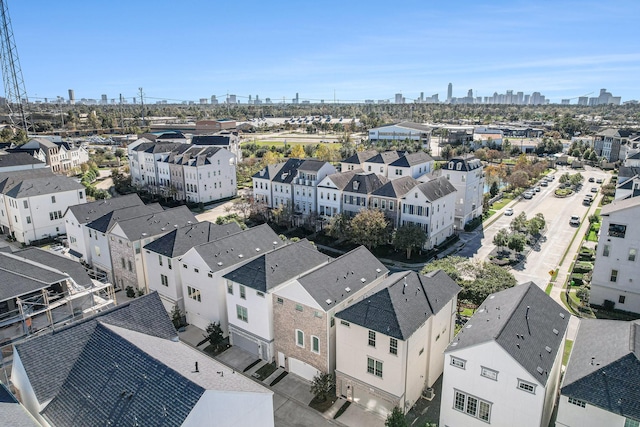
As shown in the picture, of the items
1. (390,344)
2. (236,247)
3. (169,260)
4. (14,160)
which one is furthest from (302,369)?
(14,160)

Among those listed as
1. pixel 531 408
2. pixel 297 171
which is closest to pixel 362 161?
pixel 297 171

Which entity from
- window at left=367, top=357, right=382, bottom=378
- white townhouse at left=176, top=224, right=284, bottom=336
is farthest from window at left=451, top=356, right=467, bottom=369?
white townhouse at left=176, top=224, right=284, bottom=336

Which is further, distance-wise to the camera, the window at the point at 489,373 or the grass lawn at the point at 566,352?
the grass lawn at the point at 566,352

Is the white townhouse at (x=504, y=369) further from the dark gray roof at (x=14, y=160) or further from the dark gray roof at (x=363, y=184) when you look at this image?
the dark gray roof at (x=14, y=160)

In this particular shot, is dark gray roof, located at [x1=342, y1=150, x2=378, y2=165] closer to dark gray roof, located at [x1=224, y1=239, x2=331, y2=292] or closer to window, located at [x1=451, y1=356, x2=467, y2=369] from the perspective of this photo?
dark gray roof, located at [x1=224, y1=239, x2=331, y2=292]

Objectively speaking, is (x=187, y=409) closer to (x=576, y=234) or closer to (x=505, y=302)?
(x=505, y=302)

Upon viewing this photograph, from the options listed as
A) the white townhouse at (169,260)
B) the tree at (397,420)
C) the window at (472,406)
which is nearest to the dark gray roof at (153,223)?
the white townhouse at (169,260)
